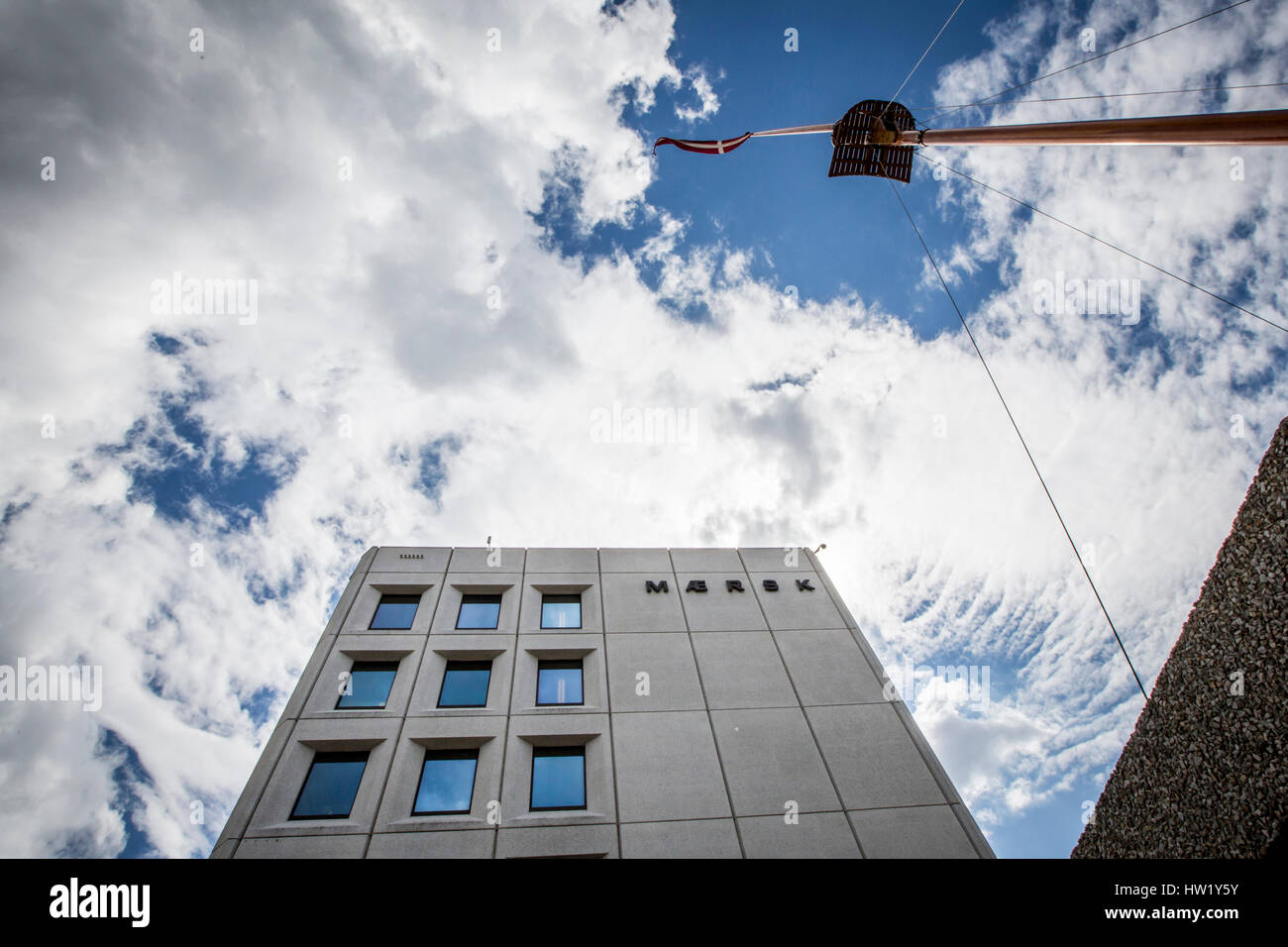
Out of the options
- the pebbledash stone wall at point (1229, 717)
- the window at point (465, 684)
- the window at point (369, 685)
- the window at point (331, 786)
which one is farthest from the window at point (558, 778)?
the pebbledash stone wall at point (1229, 717)

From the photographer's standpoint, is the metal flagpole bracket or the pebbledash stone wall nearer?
the pebbledash stone wall

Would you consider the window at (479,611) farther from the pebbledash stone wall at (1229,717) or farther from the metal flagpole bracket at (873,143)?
the metal flagpole bracket at (873,143)

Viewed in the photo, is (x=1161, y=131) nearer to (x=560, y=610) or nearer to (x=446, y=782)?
(x=560, y=610)

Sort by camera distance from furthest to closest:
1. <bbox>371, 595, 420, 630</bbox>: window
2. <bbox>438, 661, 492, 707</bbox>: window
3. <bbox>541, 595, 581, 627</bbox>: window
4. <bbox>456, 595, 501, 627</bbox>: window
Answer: <bbox>541, 595, 581, 627</bbox>: window < <bbox>456, 595, 501, 627</bbox>: window < <bbox>371, 595, 420, 630</bbox>: window < <bbox>438, 661, 492, 707</bbox>: window

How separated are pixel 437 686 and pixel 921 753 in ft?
36.6

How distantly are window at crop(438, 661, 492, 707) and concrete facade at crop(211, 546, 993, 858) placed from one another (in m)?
0.21

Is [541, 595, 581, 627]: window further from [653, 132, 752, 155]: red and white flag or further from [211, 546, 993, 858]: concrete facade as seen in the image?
[653, 132, 752, 155]: red and white flag

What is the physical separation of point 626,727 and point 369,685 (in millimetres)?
6179

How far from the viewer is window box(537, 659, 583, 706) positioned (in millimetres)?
14727

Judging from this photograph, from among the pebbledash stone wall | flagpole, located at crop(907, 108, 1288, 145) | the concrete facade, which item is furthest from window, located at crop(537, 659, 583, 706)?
flagpole, located at crop(907, 108, 1288, 145)

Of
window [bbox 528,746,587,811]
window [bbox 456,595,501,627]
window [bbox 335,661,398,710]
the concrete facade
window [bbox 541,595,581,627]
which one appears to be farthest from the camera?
window [bbox 541,595,581,627]

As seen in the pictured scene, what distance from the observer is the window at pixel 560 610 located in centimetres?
1669
